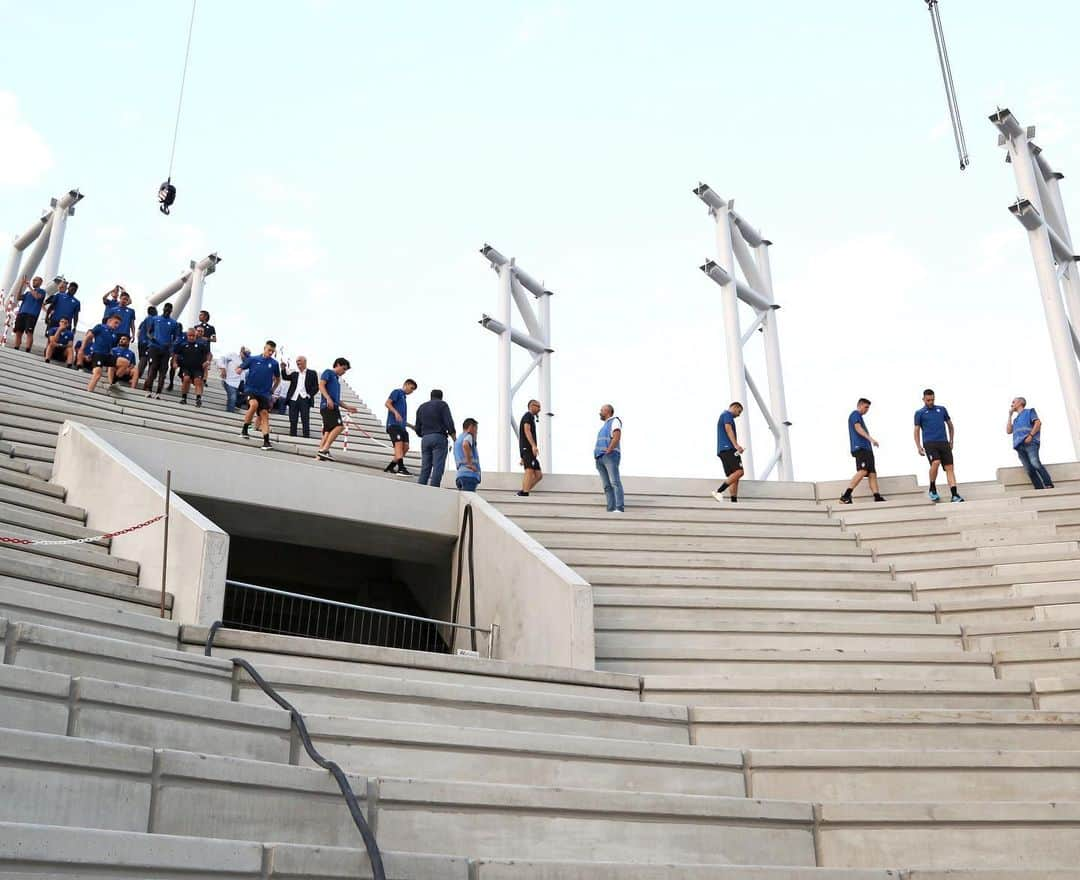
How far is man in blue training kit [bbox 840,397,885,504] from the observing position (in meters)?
15.0

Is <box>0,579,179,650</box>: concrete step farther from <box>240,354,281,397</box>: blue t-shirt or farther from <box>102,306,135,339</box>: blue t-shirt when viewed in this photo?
<box>102,306,135,339</box>: blue t-shirt

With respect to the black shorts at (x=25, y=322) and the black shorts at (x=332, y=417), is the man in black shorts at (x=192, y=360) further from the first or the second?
the black shorts at (x=332, y=417)

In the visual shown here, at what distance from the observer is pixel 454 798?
238 inches

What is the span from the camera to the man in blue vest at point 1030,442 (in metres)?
14.5

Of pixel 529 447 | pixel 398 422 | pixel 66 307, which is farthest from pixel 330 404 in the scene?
pixel 66 307

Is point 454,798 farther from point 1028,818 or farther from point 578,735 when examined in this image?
point 1028,818

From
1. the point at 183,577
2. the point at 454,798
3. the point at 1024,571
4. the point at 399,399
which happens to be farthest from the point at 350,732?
the point at 399,399

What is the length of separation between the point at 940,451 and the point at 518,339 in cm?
828

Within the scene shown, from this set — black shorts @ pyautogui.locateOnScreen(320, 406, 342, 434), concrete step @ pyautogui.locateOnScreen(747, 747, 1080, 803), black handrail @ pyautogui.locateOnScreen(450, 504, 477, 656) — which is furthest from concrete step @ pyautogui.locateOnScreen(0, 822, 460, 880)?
black shorts @ pyautogui.locateOnScreen(320, 406, 342, 434)

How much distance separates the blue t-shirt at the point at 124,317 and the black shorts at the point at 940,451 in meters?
11.3

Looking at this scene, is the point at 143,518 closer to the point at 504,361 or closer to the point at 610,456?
the point at 610,456

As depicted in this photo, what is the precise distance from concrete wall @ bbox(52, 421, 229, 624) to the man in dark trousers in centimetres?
394

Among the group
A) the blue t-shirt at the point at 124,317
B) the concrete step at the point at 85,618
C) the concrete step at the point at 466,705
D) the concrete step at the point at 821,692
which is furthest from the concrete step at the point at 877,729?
the blue t-shirt at the point at 124,317

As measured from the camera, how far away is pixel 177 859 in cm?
460
